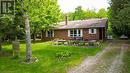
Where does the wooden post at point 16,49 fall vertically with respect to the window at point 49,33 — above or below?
below

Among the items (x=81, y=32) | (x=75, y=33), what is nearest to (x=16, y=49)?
(x=81, y=32)

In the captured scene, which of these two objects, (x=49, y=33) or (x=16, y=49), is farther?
(x=49, y=33)

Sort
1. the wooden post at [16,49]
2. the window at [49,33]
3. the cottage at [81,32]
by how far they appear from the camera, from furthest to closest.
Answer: the window at [49,33], the cottage at [81,32], the wooden post at [16,49]

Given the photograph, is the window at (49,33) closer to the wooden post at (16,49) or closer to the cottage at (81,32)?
the cottage at (81,32)

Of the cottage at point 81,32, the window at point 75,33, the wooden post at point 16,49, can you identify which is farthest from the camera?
the window at point 75,33

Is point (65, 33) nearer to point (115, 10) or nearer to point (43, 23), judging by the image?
point (43, 23)

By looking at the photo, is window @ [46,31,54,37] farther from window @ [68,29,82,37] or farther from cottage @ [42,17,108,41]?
window @ [68,29,82,37]

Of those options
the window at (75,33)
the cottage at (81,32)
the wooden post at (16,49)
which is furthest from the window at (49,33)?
the wooden post at (16,49)

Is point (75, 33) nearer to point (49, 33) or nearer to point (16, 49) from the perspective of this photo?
point (49, 33)

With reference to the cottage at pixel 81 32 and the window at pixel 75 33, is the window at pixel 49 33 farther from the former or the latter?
the window at pixel 75 33

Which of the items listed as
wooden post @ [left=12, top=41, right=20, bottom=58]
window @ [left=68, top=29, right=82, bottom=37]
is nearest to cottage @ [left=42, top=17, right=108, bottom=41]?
window @ [left=68, top=29, right=82, bottom=37]

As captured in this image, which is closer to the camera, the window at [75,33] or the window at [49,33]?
the window at [75,33]

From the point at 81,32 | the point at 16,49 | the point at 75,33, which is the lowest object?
the point at 16,49

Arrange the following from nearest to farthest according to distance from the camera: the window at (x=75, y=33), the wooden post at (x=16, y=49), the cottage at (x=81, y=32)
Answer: the wooden post at (x=16, y=49) → the cottage at (x=81, y=32) → the window at (x=75, y=33)
